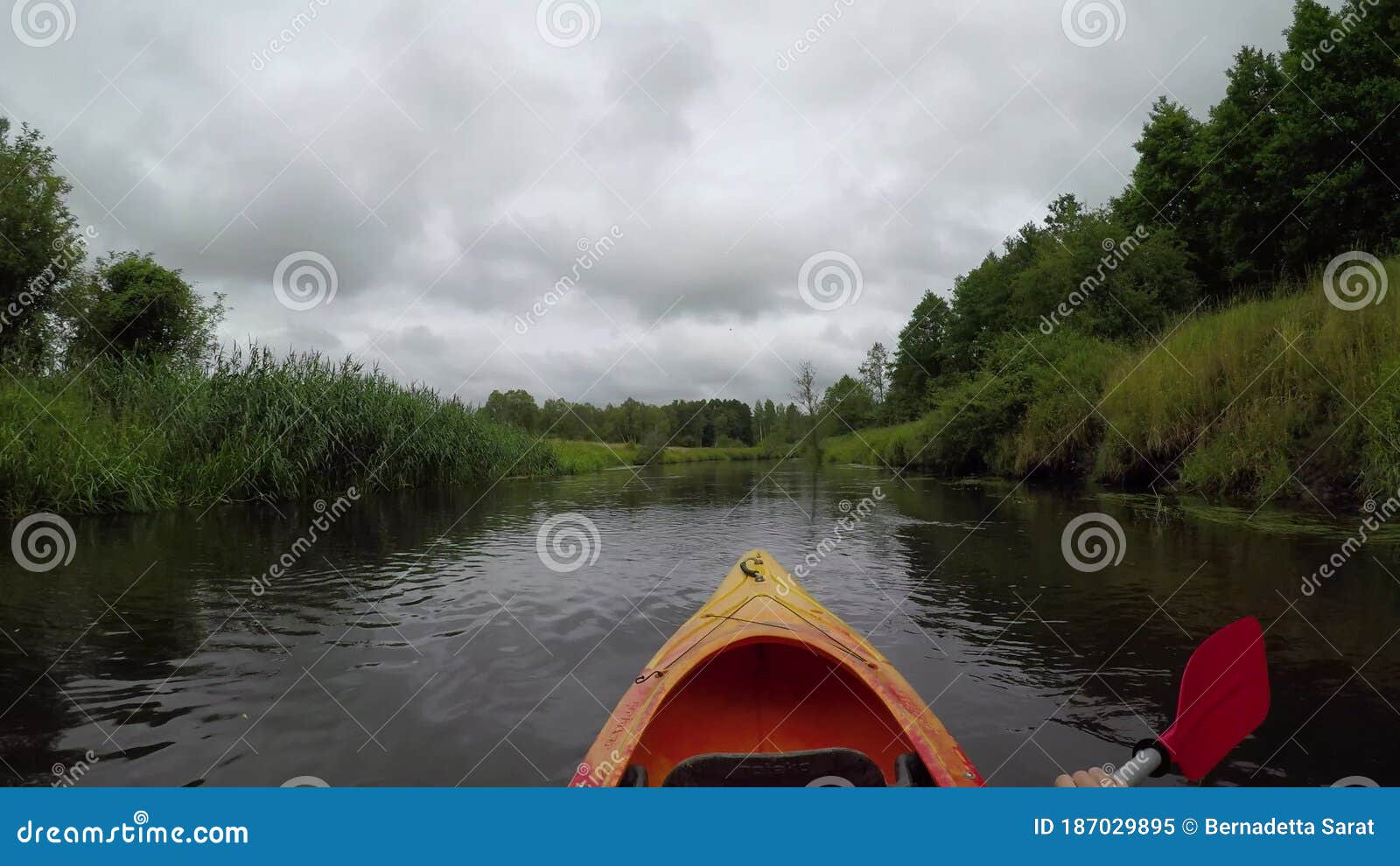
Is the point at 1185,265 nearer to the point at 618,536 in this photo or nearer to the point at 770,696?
the point at 618,536

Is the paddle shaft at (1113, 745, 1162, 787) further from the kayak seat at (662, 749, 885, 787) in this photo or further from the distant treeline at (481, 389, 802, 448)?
the distant treeline at (481, 389, 802, 448)

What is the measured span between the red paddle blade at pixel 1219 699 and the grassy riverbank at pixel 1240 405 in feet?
20.9

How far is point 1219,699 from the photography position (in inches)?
109

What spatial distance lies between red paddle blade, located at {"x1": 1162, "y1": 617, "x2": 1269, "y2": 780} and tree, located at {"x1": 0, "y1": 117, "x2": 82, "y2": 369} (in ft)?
81.8

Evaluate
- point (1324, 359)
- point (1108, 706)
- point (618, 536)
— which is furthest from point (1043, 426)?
point (1108, 706)

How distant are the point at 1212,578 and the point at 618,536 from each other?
6.87 meters

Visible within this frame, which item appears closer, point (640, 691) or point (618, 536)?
point (640, 691)

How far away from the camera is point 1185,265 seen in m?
22.2

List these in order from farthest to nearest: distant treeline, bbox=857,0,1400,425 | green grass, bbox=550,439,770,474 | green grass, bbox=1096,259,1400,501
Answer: green grass, bbox=550,439,770,474 → distant treeline, bbox=857,0,1400,425 → green grass, bbox=1096,259,1400,501

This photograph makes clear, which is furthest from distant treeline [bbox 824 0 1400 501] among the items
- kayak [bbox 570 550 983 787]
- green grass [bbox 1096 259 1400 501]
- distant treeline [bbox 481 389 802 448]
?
distant treeline [bbox 481 389 802 448]

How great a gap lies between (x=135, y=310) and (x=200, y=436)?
617 inches

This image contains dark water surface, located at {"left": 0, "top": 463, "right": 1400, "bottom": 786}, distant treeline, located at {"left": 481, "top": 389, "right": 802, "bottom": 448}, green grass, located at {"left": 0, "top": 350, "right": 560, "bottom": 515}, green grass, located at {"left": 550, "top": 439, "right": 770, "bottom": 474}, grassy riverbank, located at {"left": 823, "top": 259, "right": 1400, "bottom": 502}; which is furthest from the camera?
distant treeline, located at {"left": 481, "top": 389, "right": 802, "bottom": 448}

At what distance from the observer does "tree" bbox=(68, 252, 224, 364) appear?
21.8 meters

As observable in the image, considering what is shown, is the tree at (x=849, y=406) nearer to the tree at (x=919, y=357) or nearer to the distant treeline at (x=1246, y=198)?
the tree at (x=919, y=357)
